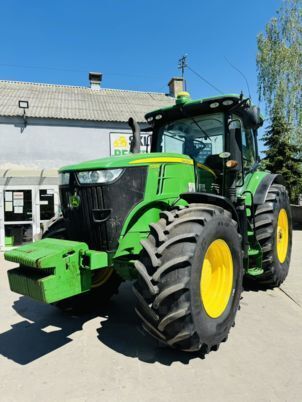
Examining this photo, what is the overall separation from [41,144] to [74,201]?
8786mm

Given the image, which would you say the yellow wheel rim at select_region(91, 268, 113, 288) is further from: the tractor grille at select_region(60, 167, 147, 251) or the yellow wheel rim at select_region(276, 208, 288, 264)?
the yellow wheel rim at select_region(276, 208, 288, 264)

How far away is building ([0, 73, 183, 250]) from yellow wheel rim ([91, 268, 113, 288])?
5.83 metres

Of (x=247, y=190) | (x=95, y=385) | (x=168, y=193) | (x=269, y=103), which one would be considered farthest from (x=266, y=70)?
(x=95, y=385)

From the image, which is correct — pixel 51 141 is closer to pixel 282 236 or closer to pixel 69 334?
pixel 282 236

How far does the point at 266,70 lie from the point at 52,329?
2032 centimetres

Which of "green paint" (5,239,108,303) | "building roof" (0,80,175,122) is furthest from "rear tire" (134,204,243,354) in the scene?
"building roof" (0,80,175,122)

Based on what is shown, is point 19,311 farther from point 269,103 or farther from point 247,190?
point 269,103

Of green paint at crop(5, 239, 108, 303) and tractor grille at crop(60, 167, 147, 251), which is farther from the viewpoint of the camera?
tractor grille at crop(60, 167, 147, 251)

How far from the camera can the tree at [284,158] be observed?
1669 centimetres

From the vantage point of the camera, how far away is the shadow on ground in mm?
3297

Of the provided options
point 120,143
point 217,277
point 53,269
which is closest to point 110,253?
point 53,269

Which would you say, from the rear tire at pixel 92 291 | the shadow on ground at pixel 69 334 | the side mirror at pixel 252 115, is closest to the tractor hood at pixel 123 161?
the rear tire at pixel 92 291

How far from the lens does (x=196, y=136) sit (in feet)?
15.3

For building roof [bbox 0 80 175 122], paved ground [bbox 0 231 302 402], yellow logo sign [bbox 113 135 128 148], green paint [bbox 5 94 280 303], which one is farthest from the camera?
yellow logo sign [bbox 113 135 128 148]
